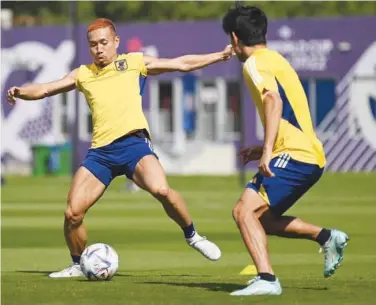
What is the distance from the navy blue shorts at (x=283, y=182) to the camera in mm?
10930

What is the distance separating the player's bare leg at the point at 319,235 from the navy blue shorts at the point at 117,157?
6.94 feet

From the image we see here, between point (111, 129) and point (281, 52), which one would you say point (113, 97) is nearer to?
point (111, 129)

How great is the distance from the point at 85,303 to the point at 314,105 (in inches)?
1618

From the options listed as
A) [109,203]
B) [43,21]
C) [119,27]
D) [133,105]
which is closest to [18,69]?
[119,27]

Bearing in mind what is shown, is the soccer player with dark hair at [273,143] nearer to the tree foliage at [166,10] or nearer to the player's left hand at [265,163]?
the player's left hand at [265,163]

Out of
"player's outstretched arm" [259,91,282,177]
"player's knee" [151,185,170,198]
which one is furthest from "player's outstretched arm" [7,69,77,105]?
"player's outstretched arm" [259,91,282,177]

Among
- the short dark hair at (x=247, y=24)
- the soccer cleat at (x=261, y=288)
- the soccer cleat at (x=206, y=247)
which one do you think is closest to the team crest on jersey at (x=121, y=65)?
the soccer cleat at (x=206, y=247)

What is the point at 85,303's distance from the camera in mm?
10375

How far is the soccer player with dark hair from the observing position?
10781 millimetres

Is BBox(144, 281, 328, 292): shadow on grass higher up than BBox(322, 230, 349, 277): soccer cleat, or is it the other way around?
BBox(322, 230, 349, 277): soccer cleat

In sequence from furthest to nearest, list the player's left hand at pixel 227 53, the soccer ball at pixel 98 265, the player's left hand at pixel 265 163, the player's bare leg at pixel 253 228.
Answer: the player's left hand at pixel 227 53 < the soccer ball at pixel 98 265 < the player's bare leg at pixel 253 228 < the player's left hand at pixel 265 163

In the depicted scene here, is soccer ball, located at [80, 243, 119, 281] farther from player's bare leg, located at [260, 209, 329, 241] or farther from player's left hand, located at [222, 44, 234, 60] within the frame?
player's left hand, located at [222, 44, 234, 60]

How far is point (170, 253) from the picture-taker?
17.3 m

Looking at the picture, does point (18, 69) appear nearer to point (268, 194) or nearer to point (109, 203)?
point (109, 203)
